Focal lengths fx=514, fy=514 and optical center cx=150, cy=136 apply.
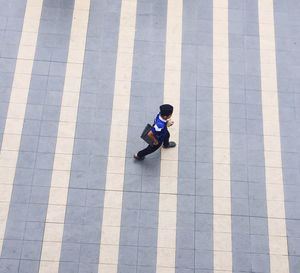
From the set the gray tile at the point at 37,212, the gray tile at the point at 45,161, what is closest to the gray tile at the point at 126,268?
the gray tile at the point at 37,212

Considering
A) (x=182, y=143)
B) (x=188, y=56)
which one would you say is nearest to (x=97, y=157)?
(x=182, y=143)

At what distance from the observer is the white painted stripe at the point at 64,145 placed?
9258mm

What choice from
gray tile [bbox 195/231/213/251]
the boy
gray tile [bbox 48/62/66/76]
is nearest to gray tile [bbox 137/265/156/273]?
gray tile [bbox 195/231/213/251]

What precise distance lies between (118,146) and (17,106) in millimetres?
2234

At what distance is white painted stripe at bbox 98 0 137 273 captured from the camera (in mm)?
9289

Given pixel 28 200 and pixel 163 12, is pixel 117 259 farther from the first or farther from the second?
pixel 163 12

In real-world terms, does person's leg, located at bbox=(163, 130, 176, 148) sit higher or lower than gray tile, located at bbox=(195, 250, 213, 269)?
higher

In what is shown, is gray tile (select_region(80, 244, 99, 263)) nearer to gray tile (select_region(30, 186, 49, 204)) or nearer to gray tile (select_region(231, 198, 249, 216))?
gray tile (select_region(30, 186, 49, 204))

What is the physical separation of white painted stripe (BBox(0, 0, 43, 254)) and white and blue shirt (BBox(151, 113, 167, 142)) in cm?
278

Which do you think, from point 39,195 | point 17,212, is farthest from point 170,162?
point 17,212

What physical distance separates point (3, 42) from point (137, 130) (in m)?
3.55

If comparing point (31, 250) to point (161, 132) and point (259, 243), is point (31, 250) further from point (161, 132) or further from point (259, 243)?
point (259, 243)

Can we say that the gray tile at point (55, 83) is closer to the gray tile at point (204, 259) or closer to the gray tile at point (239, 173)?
the gray tile at point (239, 173)

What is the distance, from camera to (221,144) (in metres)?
10.3
